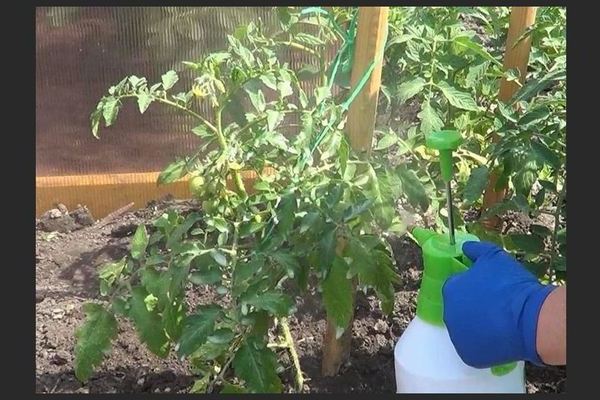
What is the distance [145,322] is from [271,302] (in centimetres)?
24

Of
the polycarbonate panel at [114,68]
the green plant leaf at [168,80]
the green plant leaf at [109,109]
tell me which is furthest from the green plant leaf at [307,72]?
the green plant leaf at [109,109]

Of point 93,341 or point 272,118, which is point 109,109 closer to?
point 272,118

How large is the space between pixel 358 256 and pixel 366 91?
0.31m

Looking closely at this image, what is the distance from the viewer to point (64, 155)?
2.20 meters

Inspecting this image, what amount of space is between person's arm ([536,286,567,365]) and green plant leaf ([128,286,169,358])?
0.61 meters

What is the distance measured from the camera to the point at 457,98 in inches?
66.1

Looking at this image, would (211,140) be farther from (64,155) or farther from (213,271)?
(64,155)

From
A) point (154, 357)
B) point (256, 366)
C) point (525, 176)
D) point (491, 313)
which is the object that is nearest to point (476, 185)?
point (525, 176)

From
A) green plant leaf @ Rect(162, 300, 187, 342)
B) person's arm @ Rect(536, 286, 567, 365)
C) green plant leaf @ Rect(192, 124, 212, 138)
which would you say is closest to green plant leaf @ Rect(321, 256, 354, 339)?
green plant leaf @ Rect(162, 300, 187, 342)

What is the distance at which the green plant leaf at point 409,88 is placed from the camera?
1.63m

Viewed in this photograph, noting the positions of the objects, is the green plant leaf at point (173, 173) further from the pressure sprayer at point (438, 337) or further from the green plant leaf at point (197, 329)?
the pressure sprayer at point (438, 337)

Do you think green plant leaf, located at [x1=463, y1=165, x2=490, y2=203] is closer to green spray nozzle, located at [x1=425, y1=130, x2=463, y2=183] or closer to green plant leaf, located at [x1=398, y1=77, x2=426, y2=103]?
green plant leaf, located at [x1=398, y1=77, x2=426, y2=103]

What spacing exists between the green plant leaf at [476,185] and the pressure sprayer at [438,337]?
0.96 feet

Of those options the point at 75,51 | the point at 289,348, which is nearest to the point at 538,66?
the point at 289,348
